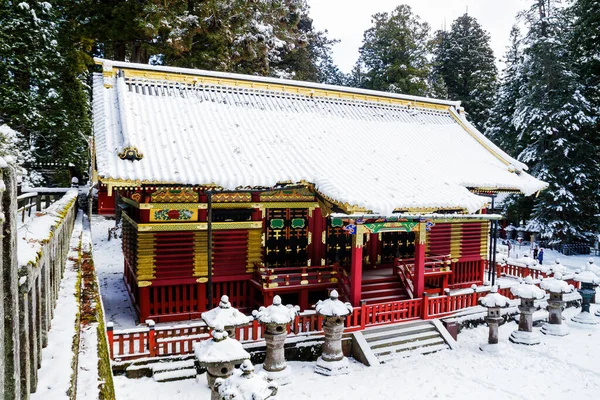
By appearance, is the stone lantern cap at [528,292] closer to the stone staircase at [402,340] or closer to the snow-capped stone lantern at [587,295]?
the stone staircase at [402,340]

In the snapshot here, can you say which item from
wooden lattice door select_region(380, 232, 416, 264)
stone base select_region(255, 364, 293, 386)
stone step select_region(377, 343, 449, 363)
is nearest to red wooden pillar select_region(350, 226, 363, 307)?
stone step select_region(377, 343, 449, 363)

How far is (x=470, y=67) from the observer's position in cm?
4688

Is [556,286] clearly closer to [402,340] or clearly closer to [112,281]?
[402,340]

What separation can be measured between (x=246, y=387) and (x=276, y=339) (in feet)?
14.6

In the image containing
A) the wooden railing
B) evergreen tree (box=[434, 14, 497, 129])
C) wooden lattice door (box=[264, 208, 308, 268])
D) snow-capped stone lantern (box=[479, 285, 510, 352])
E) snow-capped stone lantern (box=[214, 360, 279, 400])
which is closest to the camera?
snow-capped stone lantern (box=[214, 360, 279, 400])

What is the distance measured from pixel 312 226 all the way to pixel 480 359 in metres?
6.06

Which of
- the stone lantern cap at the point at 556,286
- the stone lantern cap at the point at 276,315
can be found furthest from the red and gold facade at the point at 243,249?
the stone lantern cap at the point at 556,286

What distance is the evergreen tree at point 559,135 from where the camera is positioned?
28.2 metres

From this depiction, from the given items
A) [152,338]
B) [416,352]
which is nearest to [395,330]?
[416,352]

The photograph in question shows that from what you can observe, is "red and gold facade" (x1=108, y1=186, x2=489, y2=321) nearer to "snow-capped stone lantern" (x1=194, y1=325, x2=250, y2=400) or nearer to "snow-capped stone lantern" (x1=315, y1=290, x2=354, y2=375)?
"snow-capped stone lantern" (x1=315, y1=290, x2=354, y2=375)

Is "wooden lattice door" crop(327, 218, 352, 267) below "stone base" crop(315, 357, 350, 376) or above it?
above

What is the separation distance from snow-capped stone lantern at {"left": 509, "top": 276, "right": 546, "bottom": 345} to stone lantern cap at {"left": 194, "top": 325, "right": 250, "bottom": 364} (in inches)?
366

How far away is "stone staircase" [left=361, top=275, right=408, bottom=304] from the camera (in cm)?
1260

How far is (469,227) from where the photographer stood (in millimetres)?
→ 16516
